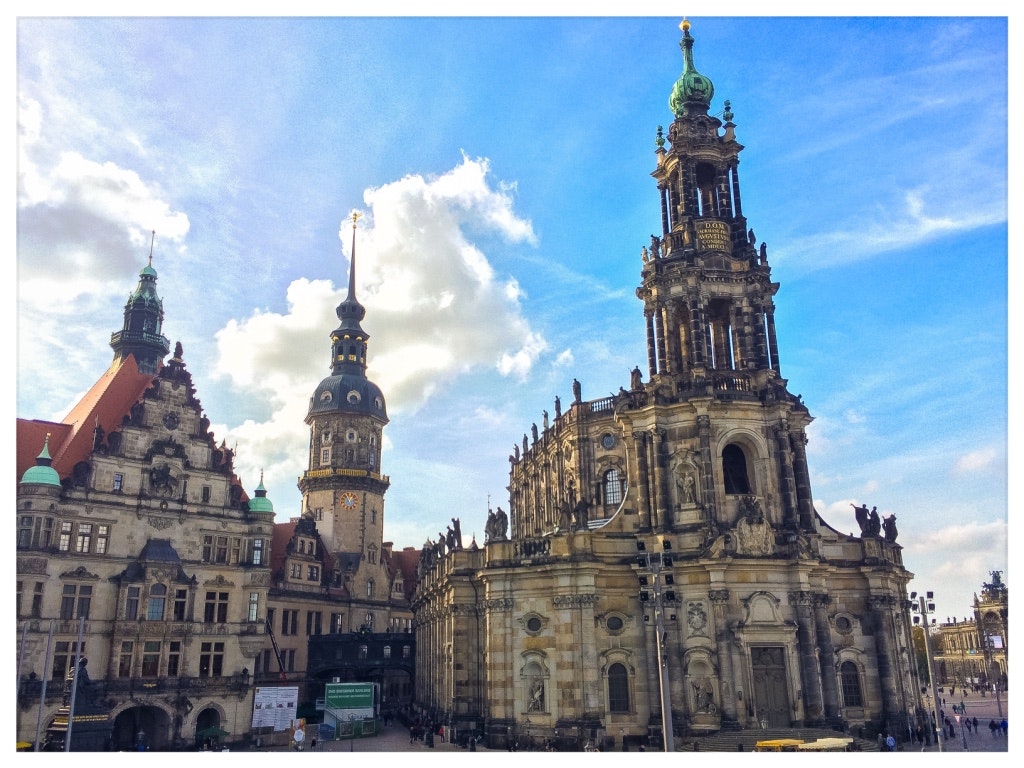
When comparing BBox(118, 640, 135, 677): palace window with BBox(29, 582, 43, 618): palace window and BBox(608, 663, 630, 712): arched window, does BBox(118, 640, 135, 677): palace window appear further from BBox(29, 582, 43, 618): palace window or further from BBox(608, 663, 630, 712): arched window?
BBox(608, 663, 630, 712): arched window

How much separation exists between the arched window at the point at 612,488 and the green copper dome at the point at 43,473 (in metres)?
35.3

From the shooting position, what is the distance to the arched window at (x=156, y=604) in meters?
53.9

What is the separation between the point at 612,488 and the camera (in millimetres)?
60062

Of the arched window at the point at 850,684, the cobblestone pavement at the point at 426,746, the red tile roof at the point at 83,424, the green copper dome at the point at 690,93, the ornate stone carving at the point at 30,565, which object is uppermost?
the green copper dome at the point at 690,93

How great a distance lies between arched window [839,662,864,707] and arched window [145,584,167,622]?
42053 mm

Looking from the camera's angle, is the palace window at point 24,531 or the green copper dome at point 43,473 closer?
the palace window at point 24,531

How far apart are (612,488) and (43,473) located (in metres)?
36.5

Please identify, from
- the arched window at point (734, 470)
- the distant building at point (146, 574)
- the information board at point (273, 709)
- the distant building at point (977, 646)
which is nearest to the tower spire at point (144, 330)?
the distant building at point (146, 574)

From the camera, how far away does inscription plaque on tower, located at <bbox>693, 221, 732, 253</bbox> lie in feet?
187

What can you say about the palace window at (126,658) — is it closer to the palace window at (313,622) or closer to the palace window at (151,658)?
the palace window at (151,658)

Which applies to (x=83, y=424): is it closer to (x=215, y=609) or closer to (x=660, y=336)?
(x=215, y=609)

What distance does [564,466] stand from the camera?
63.9 m

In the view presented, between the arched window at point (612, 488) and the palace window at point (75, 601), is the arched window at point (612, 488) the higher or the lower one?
the higher one

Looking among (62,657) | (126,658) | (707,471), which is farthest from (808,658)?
(62,657)
